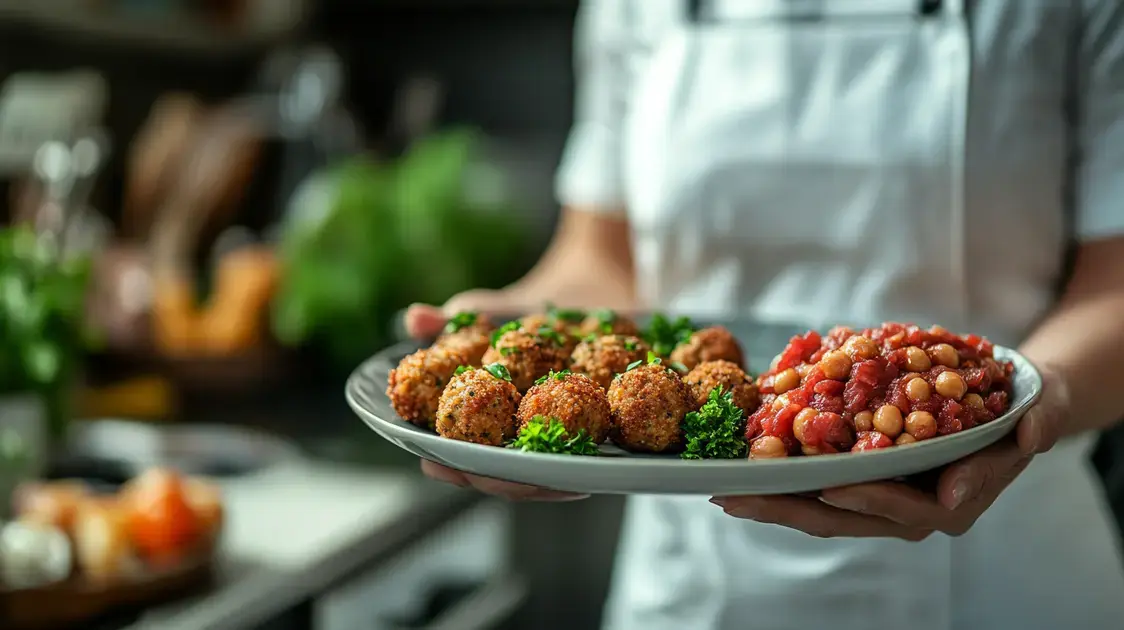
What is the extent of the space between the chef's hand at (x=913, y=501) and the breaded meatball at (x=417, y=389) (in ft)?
0.94

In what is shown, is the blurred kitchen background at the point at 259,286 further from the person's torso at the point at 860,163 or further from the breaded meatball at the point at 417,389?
the breaded meatball at the point at 417,389

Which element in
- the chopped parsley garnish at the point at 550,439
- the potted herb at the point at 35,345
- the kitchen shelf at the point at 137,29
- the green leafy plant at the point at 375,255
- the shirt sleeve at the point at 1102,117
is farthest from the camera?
the kitchen shelf at the point at 137,29

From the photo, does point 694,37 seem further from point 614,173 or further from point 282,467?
point 282,467

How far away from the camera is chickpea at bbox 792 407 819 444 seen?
805mm

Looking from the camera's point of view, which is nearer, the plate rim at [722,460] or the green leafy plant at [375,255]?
the plate rim at [722,460]

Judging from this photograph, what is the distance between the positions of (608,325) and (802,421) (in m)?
0.34

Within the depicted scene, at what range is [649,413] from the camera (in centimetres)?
86

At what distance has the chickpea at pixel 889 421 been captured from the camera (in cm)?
80

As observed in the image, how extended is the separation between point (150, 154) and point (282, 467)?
1.29 metres

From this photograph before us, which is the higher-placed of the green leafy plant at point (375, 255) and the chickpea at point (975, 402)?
the chickpea at point (975, 402)

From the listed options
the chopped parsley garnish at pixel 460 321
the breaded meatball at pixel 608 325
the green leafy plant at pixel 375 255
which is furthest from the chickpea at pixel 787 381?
the green leafy plant at pixel 375 255

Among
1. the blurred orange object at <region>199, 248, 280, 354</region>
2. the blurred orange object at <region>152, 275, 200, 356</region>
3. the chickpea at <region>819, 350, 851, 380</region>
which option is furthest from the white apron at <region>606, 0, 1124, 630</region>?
the blurred orange object at <region>152, 275, 200, 356</region>

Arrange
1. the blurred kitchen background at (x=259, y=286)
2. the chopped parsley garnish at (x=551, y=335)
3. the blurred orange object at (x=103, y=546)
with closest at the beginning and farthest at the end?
the chopped parsley garnish at (x=551, y=335), the blurred orange object at (x=103, y=546), the blurred kitchen background at (x=259, y=286)

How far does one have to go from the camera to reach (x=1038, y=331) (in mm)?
1165
